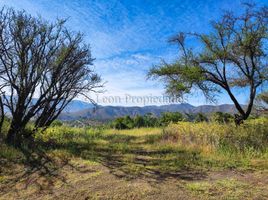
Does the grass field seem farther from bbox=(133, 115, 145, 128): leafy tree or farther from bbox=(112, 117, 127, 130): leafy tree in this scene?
bbox=(133, 115, 145, 128): leafy tree

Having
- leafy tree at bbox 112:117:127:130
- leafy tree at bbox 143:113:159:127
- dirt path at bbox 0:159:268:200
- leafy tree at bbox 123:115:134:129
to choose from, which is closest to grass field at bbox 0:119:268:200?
dirt path at bbox 0:159:268:200

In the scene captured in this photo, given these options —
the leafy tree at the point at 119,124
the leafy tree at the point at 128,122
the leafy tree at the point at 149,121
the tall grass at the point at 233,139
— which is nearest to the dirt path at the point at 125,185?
the tall grass at the point at 233,139

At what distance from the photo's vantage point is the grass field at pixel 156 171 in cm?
614

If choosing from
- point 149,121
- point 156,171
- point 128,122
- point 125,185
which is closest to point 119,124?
point 128,122

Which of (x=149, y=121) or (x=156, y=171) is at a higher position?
(x=149, y=121)

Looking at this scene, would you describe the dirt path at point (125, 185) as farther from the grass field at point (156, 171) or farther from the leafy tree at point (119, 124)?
the leafy tree at point (119, 124)

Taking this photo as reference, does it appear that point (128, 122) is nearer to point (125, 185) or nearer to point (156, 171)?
point (156, 171)

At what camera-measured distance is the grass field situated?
6.14 meters

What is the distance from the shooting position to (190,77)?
17.1 metres

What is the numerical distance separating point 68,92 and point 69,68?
5.25ft

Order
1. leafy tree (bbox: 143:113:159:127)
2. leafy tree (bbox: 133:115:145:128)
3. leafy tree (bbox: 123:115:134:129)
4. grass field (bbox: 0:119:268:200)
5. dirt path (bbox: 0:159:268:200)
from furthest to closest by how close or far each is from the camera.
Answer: leafy tree (bbox: 133:115:145:128)
leafy tree (bbox: 123:115:134:129)
leafy tree (bbox: 143:113:159:127)
grass field (bbox: 0:119:268:200)
dirt path (bbox: 0:159:268:200)

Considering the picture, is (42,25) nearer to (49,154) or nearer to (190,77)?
(49,154)

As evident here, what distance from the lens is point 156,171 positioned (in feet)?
26.0

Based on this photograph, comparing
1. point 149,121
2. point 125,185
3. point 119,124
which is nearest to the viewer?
point 125,185
